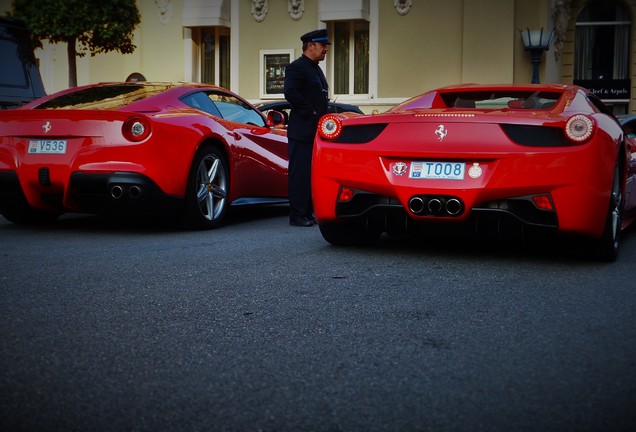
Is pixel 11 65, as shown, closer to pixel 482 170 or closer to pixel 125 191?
pixel 125 191

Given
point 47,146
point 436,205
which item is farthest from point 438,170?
point 47,146

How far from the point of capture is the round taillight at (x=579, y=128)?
5.67 m

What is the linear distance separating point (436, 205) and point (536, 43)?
1720 cm

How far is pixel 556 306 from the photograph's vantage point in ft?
14.9

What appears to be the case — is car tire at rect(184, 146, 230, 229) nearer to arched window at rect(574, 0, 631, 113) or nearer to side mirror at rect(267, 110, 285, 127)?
side mirror at rect(267, 110, 285, 127)

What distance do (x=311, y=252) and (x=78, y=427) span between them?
387 cm

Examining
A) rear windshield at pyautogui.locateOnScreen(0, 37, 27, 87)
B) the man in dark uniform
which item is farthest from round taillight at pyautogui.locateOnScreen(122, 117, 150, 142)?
rear windshield at pyautogui.locateOnScreen(0, 37, 27, 87)

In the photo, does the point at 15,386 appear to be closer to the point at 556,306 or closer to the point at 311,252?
the point at 556,306

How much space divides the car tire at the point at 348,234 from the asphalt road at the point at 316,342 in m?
0.32

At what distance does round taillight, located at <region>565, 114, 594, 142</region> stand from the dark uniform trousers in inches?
127

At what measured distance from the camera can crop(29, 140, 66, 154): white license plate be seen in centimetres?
751

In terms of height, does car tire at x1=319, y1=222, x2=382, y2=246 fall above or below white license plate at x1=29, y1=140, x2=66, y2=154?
below

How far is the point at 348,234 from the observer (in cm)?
679

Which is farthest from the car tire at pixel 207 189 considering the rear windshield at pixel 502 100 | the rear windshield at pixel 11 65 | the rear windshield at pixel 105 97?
the rear windshield at pixel 11 65
